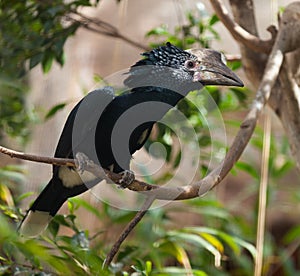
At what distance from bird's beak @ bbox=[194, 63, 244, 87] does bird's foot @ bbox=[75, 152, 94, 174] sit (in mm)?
250

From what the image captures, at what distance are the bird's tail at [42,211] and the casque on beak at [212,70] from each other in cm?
35

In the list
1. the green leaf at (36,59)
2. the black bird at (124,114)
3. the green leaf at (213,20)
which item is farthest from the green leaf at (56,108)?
the black bird at (124,114)

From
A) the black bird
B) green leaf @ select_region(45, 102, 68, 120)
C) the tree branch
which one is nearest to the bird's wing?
the black bird

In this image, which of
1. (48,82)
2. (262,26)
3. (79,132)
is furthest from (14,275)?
(262,26)

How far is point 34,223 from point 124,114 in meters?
0.28

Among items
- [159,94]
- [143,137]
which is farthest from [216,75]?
[143,137]

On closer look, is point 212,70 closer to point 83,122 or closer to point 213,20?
point 83,122

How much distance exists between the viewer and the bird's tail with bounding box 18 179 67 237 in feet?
3.80

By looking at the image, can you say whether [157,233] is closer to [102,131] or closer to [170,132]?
[170,132]

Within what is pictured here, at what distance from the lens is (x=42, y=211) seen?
1166 millimetres

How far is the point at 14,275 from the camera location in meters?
1.09

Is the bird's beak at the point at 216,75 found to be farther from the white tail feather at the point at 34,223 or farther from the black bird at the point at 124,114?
the white tail feather at the point at 34,223

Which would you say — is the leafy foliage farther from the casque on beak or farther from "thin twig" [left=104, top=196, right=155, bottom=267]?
the casque on beak

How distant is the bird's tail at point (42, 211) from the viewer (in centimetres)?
116
